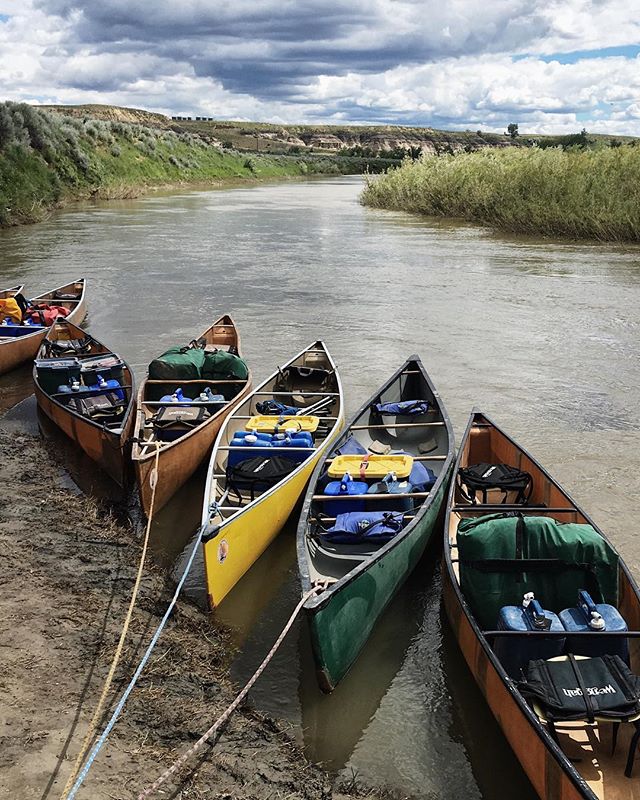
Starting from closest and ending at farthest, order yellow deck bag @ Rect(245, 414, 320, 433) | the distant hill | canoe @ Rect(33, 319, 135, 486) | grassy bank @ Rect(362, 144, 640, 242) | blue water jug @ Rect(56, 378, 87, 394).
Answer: canoe @ Rect(33, 319, 135, 486) < yellow deck bag @ Rect(245, 414, 320, 433) < blue water jug @ Rect(56, 378, 87, 394) < grassy bank @ Rect(362, 144, 640, 242) < the distant hill

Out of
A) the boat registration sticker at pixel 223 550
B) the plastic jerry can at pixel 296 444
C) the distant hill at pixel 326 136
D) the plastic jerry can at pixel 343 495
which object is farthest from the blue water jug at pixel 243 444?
the distant hill at pixel 326 136

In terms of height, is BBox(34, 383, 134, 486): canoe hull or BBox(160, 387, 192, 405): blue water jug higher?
BBox(160, 387, 192, 405): blue water jug

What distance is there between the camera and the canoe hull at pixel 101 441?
9.99 meters

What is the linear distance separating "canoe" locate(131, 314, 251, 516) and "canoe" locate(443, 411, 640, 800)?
11.6ft

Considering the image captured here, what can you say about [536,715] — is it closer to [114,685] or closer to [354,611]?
[354,611]

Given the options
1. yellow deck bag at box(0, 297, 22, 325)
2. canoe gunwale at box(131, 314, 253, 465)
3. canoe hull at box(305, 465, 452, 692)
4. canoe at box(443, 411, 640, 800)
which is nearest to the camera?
canoe at box(443, 411, 640, 800)

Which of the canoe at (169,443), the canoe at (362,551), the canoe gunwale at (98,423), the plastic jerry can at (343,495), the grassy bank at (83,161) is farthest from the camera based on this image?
the grassy bank at (83,161)

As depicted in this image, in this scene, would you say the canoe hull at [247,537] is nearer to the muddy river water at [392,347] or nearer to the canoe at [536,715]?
the muddy river water at [392,347]

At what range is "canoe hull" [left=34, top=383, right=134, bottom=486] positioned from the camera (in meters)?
9.99

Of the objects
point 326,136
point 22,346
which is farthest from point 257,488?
point 326,136

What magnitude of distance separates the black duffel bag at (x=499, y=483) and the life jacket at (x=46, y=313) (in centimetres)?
1087

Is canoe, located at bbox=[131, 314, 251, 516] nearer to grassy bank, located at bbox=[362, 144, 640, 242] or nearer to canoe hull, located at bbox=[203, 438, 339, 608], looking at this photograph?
canoe hull, located at bbox=[203, 438, 339, 608]

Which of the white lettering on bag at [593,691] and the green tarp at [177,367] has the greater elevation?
the green tarp at [177,367]

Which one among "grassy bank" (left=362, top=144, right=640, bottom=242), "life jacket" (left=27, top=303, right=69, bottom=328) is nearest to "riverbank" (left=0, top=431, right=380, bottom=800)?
"life jacket" (left=27, top=303, right=69, bottom=328)
